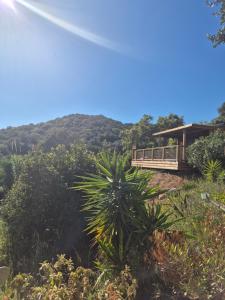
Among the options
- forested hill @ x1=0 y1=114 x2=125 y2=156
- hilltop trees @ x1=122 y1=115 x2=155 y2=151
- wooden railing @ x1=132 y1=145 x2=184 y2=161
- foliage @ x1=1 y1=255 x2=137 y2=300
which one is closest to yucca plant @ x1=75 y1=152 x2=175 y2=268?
foliage @ x1=1 y1=255 x2=137 y2=300

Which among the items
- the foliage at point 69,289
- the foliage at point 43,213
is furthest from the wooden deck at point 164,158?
the foliage at point 69,289

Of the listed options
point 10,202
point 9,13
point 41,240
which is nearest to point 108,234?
point 41,240

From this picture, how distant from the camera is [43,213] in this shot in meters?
6.42

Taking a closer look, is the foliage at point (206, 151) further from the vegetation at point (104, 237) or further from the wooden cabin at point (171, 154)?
the vegetation at point (104, 237)

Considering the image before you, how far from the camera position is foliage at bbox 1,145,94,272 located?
20.1 feet

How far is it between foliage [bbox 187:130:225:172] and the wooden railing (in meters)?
0.70

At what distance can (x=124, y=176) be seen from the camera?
16.4 feet

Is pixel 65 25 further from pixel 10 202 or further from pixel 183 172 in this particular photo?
pixel 183 172

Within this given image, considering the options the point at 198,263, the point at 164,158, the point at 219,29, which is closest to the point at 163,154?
the point at 164,158

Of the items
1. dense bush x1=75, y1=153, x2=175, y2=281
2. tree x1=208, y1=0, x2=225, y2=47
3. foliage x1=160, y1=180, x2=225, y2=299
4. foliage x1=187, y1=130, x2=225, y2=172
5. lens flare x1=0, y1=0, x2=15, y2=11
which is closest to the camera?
foliage x1=160, y1=180, x2=225, y2=299

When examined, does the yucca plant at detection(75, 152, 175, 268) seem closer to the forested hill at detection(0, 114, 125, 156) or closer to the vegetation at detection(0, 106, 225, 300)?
the vegetation at detection(0, 106, 225, 300)

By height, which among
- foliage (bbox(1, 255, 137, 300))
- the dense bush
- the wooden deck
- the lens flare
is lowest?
foliage (bbox(1, 255, 137, 300))

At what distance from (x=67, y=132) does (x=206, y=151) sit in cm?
3852

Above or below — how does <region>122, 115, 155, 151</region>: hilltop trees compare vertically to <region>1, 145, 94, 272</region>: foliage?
above
